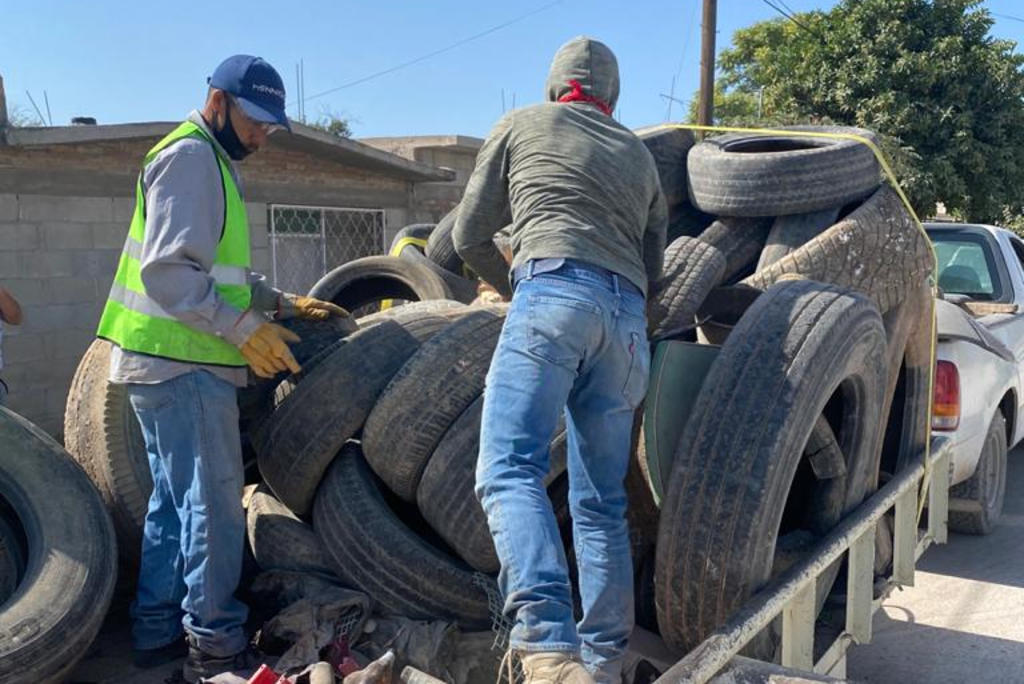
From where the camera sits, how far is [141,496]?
3.23 m

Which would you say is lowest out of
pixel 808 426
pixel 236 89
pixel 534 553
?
pixel 534 553

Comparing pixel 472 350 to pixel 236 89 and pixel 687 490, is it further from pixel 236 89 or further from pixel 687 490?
pixel 236 89

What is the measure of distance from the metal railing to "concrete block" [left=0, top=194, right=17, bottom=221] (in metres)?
7.51

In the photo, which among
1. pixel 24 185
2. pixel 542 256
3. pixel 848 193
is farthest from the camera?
pixel 24 185

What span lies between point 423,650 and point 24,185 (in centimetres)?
717

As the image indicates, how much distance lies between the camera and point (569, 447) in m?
2.62

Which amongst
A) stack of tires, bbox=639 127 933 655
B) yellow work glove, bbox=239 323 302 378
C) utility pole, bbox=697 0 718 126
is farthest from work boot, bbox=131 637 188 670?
utility pole, bbox=697 0 718 126

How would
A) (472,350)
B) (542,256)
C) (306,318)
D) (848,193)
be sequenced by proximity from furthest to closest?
(848,193)
(306,318)
(472,350)
(542,256)

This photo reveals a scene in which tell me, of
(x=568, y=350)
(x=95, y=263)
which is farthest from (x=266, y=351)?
(x=95, y=263)

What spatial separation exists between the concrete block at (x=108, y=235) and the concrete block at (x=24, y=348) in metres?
1.10

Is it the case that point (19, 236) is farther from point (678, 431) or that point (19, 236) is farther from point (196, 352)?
point (678, 431)

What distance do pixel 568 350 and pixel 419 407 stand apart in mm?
825

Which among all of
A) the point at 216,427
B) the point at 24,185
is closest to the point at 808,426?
the point at 216,427

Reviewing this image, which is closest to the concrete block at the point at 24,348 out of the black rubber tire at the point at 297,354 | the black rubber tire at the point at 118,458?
the black rubber tire at the point at 118,458
